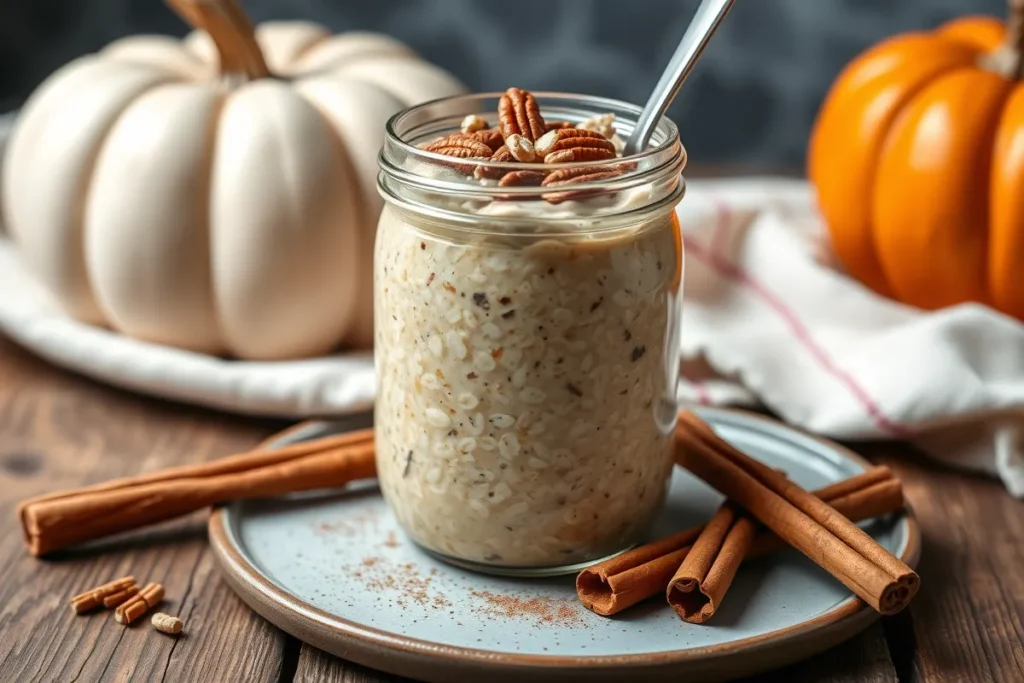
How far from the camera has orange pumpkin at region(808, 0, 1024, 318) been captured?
5.01ft

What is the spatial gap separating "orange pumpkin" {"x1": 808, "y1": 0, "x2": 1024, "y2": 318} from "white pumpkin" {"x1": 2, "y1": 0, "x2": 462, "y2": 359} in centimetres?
60

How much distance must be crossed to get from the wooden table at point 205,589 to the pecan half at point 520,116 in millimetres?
454

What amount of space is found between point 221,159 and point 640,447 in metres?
0.72

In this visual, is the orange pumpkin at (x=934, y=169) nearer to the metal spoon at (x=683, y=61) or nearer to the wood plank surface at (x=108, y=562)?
the metal spoon at (x=683, y=61)

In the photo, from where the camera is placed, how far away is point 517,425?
0.95m

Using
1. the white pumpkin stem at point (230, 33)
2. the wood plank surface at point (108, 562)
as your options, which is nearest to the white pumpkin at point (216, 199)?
the white pumpkin stem at point (230, 33)

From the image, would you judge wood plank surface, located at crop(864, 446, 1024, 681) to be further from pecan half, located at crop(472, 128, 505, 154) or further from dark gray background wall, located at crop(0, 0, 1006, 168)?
dark gray background wall, located at crop(0, 0, 1006, 168)

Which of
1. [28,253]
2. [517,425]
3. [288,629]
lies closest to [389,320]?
[517,425]

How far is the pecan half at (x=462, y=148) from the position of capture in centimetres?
96

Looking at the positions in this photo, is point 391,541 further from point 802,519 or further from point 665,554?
point 802,519

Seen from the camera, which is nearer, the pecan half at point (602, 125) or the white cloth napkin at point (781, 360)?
the pecan half at point (602, 125)

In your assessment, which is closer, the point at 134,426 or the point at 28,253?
the point at 134,426

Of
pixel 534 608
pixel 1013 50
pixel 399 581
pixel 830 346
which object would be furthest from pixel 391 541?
pixel 1013 50

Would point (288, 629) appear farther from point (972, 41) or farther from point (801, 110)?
point (801, 110)
